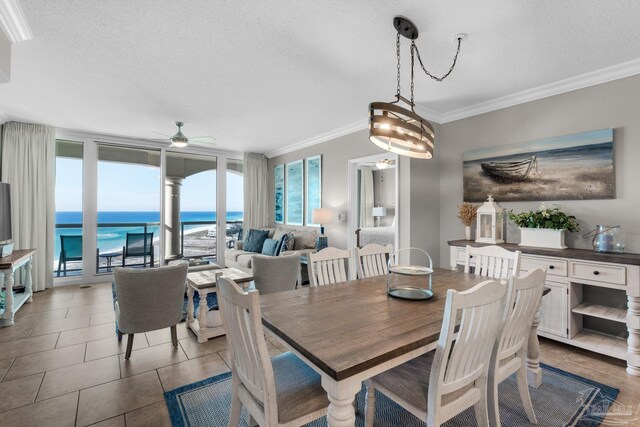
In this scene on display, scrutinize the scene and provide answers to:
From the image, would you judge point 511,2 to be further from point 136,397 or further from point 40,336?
point 40,336

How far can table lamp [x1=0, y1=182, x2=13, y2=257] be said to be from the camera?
369cm

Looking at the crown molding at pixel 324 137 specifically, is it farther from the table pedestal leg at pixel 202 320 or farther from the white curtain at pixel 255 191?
the table pedestal leg at pixel 202 320

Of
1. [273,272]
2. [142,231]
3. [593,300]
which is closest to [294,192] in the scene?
[142,231]

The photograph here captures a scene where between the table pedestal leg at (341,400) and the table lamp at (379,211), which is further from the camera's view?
the table lamp at (379,211)

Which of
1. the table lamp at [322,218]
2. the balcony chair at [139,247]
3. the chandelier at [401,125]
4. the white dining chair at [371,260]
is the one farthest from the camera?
the balcony chair at [139,247]

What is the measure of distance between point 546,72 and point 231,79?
3.08 meters

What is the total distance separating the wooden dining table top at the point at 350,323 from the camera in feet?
3.77

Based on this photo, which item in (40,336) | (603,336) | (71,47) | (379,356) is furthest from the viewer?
(40,336)

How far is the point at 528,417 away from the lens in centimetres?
187

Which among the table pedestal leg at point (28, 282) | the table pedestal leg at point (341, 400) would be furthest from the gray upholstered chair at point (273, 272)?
the table pedestal leg at point (28, 282)

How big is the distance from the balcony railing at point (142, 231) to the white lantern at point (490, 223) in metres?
5.15

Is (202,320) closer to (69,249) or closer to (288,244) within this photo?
(288,244)

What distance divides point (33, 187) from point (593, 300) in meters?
7.45

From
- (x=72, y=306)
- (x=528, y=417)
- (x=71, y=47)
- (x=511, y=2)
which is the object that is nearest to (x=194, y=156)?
(x=72, y=306)
